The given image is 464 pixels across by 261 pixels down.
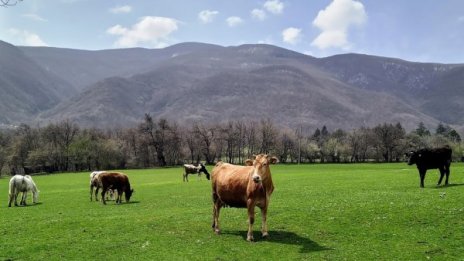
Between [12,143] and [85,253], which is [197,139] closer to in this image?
[12,143]

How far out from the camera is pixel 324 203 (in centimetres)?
2288

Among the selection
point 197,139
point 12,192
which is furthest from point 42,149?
point 12,192

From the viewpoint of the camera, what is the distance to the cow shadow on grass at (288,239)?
49.2 feet

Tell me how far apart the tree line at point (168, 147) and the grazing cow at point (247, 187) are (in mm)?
120741

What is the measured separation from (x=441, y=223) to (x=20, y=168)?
15331 cm

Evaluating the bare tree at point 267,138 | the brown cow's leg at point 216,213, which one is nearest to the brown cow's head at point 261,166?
the brown cow's leg at point 216,213

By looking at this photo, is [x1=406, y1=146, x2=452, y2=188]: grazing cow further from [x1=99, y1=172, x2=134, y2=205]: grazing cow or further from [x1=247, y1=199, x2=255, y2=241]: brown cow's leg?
[x1=99, y1=172, x2=134, y2=205]: grazing cow

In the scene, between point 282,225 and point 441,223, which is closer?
point 441,223

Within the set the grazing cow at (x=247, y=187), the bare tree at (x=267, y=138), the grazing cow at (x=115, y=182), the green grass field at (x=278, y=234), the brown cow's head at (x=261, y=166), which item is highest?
the bare tree at (x=267, y=138)

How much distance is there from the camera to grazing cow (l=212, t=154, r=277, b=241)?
16250 millimetres

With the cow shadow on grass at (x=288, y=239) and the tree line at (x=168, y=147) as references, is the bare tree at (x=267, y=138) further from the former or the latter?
the cow shadow on grass at (x=288, y=239)

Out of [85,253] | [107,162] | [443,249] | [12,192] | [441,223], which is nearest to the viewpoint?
[443,249]

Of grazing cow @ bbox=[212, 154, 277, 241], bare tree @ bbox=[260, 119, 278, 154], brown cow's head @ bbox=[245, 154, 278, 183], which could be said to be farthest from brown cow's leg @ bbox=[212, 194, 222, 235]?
bare tree @ bbox=[260, 119, 278, 154]

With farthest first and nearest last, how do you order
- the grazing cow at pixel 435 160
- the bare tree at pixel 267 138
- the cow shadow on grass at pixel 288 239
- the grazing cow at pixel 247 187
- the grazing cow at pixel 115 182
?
the bare tree at pixel 267 138, the grazing cow at pixel 115 182, the grazing cow at pixel 435 160, the grazing cow at pixel 247 187, the cow shadow on grass at pixel 288 239
